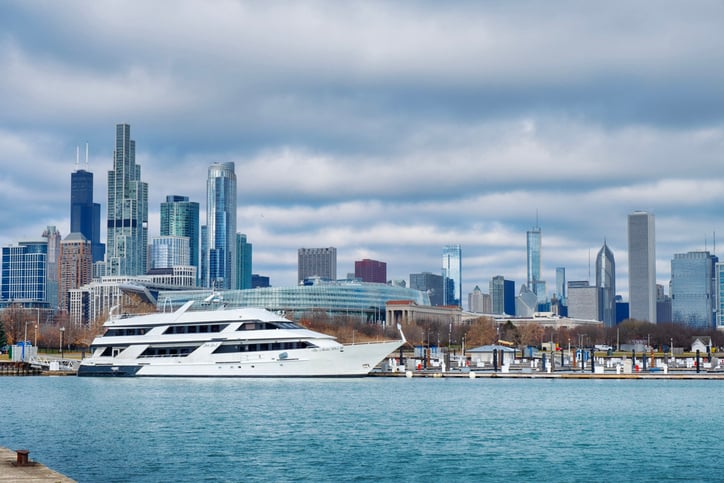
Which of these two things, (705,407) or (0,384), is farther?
(0,384)

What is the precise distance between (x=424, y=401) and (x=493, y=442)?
86.6 feet

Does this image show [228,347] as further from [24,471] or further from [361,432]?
[24,471]

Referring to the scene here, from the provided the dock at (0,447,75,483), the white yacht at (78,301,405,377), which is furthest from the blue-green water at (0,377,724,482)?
the dock at (0,447,75,483)

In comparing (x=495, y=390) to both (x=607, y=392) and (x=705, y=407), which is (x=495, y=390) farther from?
(x=705, y=407)

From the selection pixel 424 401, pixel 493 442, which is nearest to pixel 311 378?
pixel 424 401

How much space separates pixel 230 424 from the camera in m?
62.7

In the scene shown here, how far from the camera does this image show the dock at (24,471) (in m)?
33.1

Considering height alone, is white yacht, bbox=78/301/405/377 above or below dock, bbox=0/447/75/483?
above

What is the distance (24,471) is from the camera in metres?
34.8

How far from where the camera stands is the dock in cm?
3312

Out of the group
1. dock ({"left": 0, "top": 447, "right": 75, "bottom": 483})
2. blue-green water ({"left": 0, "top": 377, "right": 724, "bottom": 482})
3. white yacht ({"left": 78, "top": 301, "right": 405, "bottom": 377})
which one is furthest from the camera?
white yacht ({"left": 78, "top": 301, "right": 405, "bottom": 377})

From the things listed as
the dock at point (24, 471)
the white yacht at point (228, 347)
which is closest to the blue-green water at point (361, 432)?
the white yacht at point (228, 347)

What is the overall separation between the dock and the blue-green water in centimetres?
627

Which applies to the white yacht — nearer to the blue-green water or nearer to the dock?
the blue-green water
